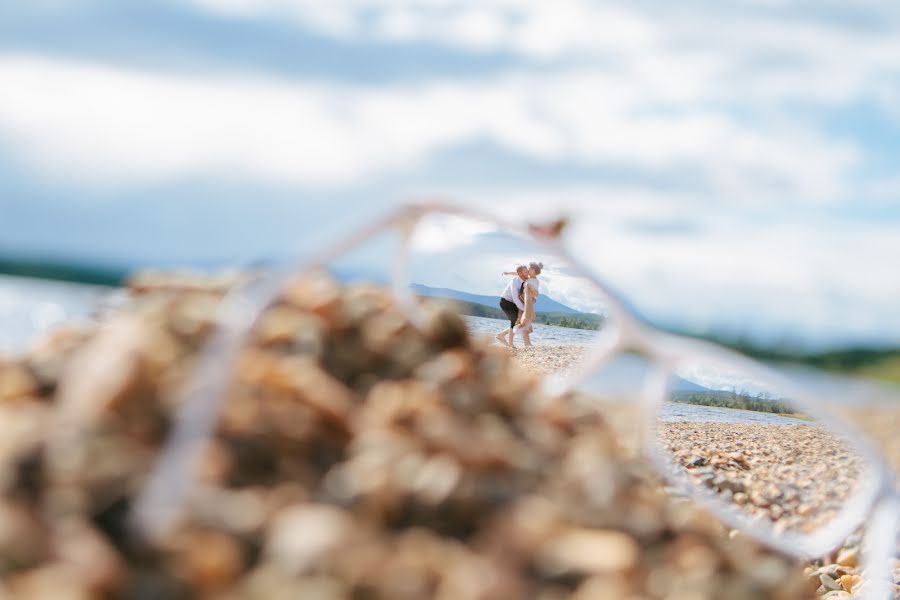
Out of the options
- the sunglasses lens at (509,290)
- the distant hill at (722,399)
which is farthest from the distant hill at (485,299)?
the distant hill at (722,399)

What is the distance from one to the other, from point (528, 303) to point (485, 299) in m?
0.10

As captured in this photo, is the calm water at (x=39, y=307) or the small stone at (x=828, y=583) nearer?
the calm water at (x=39, y=307)

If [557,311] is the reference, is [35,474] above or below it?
below

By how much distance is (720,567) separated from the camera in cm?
143

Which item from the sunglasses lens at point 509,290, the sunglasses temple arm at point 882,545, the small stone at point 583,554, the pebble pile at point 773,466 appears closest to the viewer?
the small stone at point 583,554

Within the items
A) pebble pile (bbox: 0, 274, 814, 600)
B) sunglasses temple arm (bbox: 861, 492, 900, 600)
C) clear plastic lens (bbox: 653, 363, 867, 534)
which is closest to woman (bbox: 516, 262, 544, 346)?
clear plastic lens (bbox: 653, 363, 867, 534)

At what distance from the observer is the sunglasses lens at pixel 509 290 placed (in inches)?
75.0

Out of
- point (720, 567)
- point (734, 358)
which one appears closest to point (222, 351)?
point (720, 567)

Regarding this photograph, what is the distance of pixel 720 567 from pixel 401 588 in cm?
58

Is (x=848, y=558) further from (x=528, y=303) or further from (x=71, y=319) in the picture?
(x=71, y=319)

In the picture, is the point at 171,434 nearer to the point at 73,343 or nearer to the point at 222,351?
the point at 222,351

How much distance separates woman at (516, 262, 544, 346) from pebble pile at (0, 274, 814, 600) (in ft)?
1.57

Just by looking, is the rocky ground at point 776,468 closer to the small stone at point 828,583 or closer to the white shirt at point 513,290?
the small stone at point 828,583

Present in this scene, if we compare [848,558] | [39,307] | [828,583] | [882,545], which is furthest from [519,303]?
[848,558]
